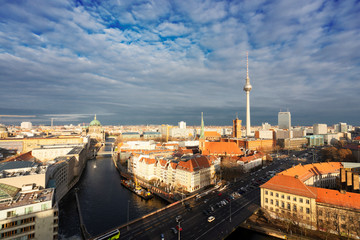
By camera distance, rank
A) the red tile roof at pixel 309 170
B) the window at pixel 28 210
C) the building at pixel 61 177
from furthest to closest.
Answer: the red tile roof at pixel 309 170 < the building at pixel 61 177 < the window at pixel 28 210

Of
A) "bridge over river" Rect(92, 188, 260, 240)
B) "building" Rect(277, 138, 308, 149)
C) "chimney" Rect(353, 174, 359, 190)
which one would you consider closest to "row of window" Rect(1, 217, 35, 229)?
"bridge over river" Rect(92, 188, 260, 240)

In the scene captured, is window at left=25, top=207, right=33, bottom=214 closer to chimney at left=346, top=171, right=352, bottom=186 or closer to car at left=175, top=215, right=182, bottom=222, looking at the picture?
car at left=175, top=215, right=182, bottom=222

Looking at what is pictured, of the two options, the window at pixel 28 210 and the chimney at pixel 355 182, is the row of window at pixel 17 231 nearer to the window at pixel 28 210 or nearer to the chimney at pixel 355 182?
the window at pixel 28 210

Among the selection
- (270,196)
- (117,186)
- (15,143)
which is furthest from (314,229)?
(15,143)

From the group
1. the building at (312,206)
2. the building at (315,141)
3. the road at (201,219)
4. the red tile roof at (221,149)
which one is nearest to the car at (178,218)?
the road at (201,219)

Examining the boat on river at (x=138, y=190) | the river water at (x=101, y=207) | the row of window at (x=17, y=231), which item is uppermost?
the row of window at (x=17, y=231)

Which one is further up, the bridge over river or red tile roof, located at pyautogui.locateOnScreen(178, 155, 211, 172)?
red tile roof, located at pyautogui.locateOnScreen(178, 155, 211, 172)

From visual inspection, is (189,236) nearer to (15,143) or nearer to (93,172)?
(93,172)
